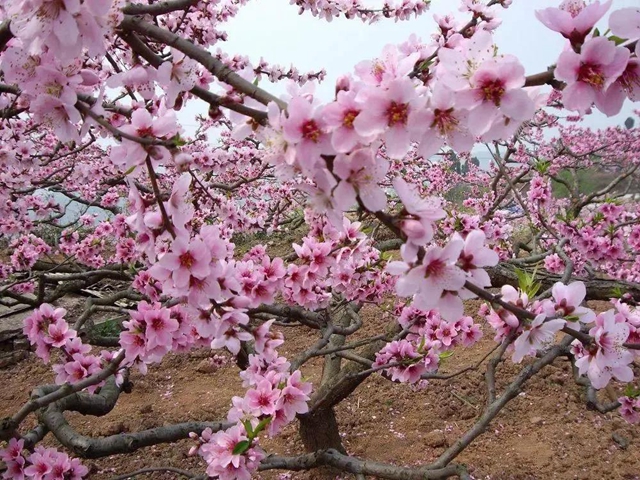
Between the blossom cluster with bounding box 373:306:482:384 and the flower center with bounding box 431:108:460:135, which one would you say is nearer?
the flower center with bounding box 431:108:460:135

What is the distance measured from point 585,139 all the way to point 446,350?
14.3 metres

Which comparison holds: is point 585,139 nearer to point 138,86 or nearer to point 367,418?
point 367,418

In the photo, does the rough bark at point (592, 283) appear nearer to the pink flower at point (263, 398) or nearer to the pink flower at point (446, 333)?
the pink flower at point (446, 333)

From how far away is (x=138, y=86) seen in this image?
133 cm

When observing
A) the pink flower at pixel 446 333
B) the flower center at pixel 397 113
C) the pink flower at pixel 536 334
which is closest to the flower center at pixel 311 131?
the flower center at pixel 397 113

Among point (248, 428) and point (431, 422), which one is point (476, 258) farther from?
point (431, 422)

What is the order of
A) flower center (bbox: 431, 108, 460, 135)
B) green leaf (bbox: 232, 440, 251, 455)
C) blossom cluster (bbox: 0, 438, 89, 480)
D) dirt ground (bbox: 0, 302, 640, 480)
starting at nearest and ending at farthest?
flower center (bbox: 431, 108, 460, 135) → green leaf (bbox: 232, 440, 251, 455) → blossom cluster (bbox: 0, 438, 89, 480) → dirt ground (bbox: 0, 302, 640, 480)

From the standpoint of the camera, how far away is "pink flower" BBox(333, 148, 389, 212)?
0.79 metres

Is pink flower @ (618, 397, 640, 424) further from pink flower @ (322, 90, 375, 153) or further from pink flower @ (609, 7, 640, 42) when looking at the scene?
pink flower @ (322, 90, 375, 153)

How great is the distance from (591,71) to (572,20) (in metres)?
0.10

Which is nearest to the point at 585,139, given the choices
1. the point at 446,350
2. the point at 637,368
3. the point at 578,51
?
the point at 637,368

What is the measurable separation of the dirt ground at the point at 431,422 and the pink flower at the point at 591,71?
10.2ft

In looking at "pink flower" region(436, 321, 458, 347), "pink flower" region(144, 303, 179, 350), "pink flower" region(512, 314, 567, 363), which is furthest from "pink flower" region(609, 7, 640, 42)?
"pink flower" region(436, 321, 458, 347)

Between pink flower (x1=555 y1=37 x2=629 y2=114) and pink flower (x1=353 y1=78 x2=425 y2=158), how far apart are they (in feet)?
0.86
